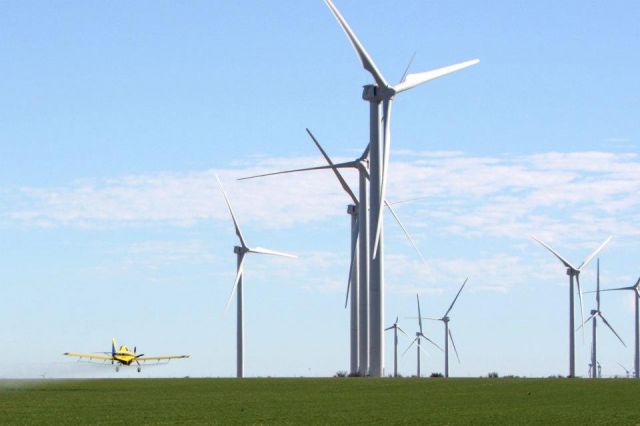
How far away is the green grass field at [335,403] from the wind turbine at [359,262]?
14.2 metres

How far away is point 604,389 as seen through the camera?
81.6 m

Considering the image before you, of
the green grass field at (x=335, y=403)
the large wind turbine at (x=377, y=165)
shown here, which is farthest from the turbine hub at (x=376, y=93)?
the green grass field at (x=335, y=403)

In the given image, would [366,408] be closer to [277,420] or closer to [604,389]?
[277,420]

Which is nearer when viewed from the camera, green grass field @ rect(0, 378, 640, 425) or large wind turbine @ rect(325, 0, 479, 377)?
green grass field @ rect(0, 378, 640, 425)

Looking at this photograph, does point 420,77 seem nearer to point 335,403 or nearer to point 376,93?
point 376,93

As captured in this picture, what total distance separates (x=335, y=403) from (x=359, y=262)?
4416 centimetres

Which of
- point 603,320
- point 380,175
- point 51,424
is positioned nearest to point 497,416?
point 51,424

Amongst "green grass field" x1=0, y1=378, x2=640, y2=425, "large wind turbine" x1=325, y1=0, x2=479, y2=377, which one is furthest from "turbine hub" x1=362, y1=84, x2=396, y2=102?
"green grass field" x1=0, y1=378, x2=640, y2=425

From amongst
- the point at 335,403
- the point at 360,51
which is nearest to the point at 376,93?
the point at 360,51

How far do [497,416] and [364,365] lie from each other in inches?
1959

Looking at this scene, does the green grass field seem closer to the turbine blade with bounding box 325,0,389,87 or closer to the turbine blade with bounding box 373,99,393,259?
the turbine blade with bounding box 373,99,393,259

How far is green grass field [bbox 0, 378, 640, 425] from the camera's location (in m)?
51.3

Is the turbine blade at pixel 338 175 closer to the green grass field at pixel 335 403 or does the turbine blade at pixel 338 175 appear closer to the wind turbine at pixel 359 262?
the wind turbine at pixel 359 262

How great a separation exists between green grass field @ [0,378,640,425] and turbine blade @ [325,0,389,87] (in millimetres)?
26390
